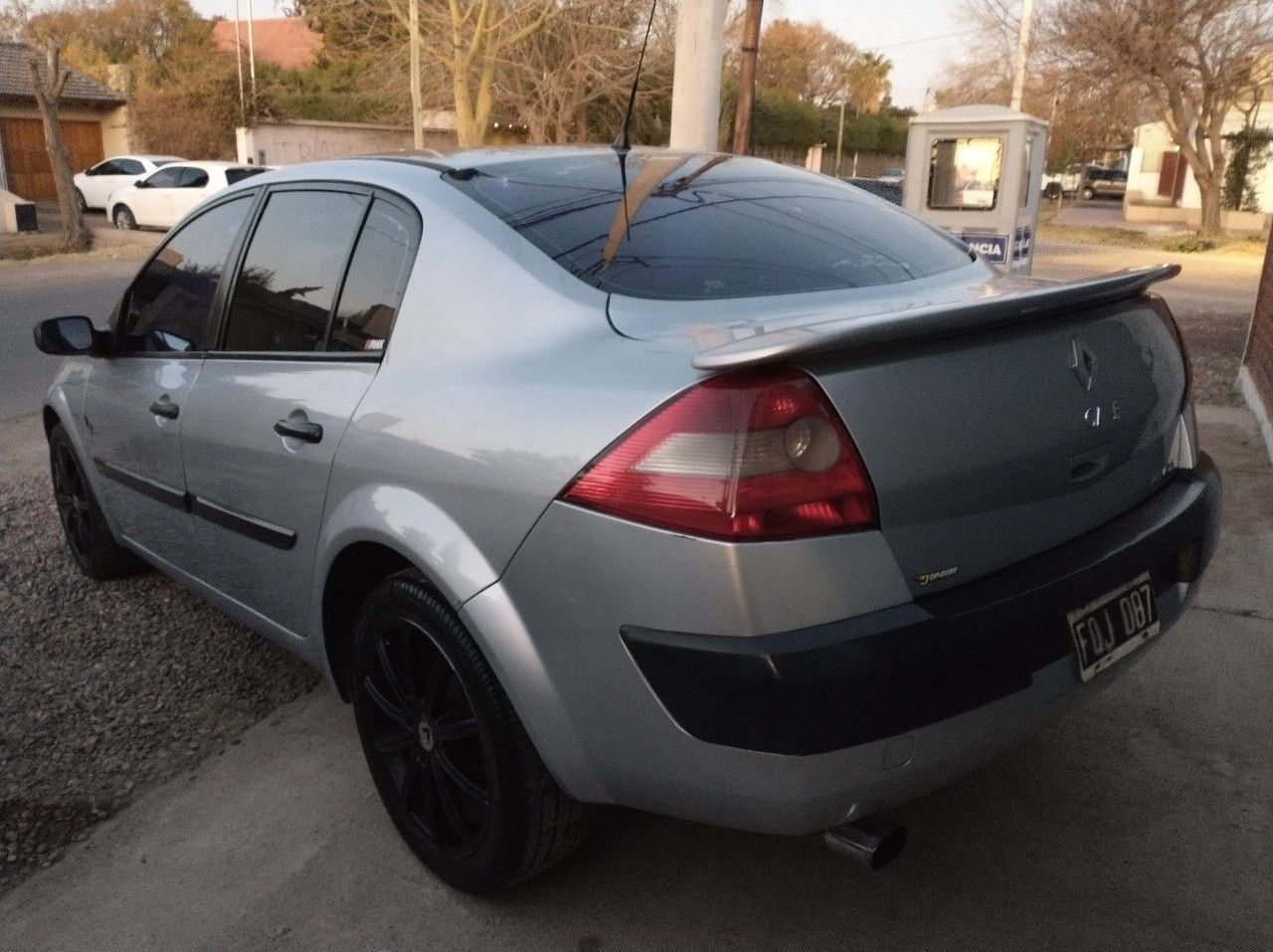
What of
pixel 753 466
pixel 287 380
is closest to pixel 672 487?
pixel 753 466

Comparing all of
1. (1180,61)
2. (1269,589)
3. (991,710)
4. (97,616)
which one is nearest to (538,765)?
(991,710)

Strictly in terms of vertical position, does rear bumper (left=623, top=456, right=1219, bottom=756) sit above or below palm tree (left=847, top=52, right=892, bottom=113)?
below

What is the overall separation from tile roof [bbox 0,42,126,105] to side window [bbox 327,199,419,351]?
109ft

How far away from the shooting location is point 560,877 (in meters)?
2.63

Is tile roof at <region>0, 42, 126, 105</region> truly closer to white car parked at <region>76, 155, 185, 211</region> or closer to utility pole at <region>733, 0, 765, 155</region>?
white car parked at <region>76, 155, 185, 211</region>

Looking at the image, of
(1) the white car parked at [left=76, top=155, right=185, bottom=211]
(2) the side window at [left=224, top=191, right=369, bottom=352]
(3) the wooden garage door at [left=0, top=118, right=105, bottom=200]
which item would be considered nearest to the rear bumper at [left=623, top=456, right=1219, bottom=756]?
(2) the side window at [left=224, top=191, right=369, bottom=352]

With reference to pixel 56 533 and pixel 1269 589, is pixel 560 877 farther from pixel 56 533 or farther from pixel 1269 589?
pixel 56 533

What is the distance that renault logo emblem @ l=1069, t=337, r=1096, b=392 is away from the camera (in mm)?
2264

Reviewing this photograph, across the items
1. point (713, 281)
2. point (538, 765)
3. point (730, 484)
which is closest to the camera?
point (730, 484)

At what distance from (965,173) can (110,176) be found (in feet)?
73.4

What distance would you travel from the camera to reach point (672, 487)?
194cm

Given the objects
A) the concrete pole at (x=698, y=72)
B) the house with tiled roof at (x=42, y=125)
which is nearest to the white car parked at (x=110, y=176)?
the house with tiled roof at (x=42, y=125)

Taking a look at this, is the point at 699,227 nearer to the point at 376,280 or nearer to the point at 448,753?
the point at 376,280

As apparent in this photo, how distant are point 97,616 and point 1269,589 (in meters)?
4.30
